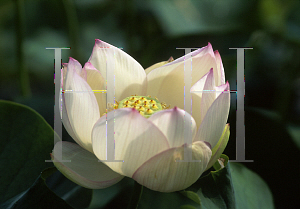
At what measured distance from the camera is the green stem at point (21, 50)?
2.70 ft

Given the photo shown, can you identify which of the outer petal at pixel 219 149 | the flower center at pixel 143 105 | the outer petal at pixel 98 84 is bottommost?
the outer petal at pixel 219 149

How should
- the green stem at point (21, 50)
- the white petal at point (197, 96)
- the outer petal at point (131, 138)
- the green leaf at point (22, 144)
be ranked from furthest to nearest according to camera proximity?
the green stem at point (21, 50) → the green leaf at point (22, 144) → the white petal at point (197, 96) → the outer petal at point (131, 138)

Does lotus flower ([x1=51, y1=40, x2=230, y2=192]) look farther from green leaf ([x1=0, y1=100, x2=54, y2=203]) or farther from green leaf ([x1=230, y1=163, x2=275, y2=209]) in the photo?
green leaf ([x1=230, y1=163, x2=275, y2=209])

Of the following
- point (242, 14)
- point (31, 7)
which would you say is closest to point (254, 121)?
point (242, 14)

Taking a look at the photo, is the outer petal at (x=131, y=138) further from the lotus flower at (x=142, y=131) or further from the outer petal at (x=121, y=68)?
the outer petal at (x=121, y=68)

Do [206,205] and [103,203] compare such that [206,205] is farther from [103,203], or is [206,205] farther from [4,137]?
[4,137]

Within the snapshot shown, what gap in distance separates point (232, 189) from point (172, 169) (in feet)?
0.66

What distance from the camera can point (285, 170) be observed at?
0.82m

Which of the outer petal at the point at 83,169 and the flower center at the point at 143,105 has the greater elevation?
the flower center at the point at 143,105

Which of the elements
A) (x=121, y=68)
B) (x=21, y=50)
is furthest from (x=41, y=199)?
(x=21, y=50)

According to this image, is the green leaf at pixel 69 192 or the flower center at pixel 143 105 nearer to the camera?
the flower center at pixel 143 105

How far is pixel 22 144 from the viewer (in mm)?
638

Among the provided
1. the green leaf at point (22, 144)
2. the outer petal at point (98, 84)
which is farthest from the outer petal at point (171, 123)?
the green leaf at point (22, 144)

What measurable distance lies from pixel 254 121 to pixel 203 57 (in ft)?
1.42
